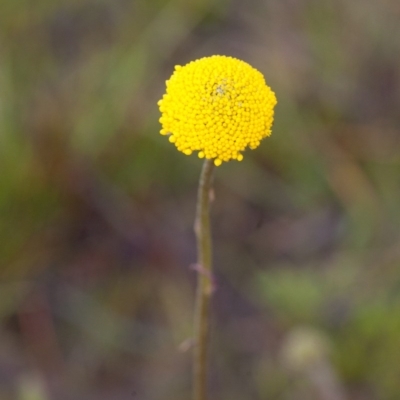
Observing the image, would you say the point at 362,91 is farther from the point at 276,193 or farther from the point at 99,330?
the point at 99,330

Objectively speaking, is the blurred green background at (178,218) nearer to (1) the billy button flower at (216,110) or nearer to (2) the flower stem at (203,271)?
(2) the flower stem at (203,271)

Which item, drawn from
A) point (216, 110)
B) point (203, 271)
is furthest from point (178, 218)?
point (216, 110)

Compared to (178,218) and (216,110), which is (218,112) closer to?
(216,110)

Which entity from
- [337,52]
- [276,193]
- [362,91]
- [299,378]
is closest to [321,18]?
[337,52]

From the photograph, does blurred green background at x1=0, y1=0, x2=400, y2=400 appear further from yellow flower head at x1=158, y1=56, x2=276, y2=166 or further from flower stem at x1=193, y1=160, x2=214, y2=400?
yellow flower head at x1=158, y1=56, x2=276, y2=166

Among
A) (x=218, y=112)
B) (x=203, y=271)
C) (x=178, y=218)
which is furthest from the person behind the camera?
(x=178, y=218)

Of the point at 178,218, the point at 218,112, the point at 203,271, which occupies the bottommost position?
the point at 203,271
